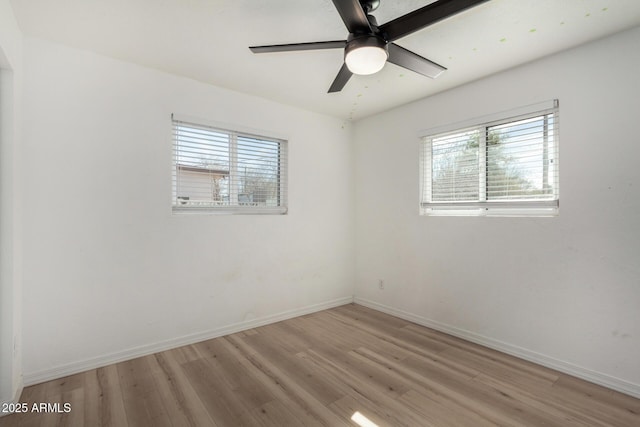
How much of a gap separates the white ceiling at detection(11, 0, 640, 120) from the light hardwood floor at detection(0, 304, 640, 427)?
2.43m

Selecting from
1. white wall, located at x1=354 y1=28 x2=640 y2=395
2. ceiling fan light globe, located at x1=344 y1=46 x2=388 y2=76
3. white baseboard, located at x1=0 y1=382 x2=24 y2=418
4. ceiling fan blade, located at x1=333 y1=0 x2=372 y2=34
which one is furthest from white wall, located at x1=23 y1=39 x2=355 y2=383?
ceiling fan blade, located at x1=333 y1=0 x2=372 y2=34

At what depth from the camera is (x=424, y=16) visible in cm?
147

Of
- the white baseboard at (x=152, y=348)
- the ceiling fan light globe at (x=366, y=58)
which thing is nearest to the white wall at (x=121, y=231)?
the white baseboard at (x=152, y=348)

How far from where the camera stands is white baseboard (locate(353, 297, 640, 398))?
2113mm

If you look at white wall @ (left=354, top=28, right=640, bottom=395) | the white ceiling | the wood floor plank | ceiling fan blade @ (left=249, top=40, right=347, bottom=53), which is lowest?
the wood floor plank

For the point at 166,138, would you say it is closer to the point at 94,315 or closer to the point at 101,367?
the point at 94,315

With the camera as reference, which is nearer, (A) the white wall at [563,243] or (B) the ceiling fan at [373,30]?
(B) the ceiling fan at [373,30]

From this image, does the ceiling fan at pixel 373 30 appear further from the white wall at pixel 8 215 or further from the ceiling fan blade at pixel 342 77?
the white wall at pixel 8 215

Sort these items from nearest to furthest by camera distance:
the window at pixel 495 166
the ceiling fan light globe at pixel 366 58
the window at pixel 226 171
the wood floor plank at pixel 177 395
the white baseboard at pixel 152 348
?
the ceiling fan light globe at pixel 366 58 < the wood floor plank at pixel 177 395 < the white baseboard at pixel 152 348 < the window at pixel 495 166 < the window at pixel 226 171

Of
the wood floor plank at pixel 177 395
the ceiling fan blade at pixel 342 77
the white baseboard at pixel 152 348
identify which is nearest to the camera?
the wood floor plank at pixel 177 395

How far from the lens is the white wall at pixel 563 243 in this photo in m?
2.11

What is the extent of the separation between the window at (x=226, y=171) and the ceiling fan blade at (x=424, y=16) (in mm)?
2028

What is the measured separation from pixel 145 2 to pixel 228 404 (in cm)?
250

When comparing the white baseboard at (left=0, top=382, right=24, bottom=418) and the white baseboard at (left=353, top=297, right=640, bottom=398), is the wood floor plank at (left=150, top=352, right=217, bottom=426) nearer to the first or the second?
the white baseboard at (left=0, top=382, right=24, bottom=418)
